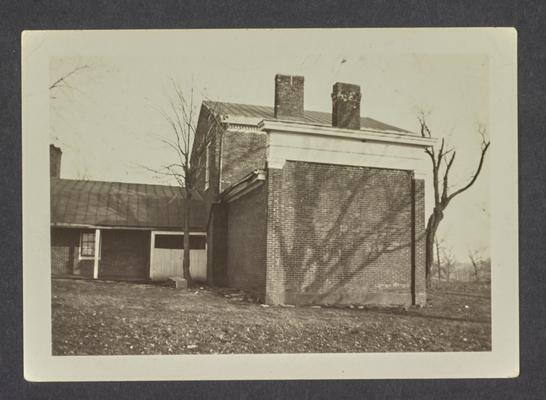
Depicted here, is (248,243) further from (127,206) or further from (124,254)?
(127,206)

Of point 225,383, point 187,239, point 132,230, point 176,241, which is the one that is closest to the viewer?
point 225,383

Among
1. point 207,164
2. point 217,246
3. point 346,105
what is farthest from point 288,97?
point 217,246

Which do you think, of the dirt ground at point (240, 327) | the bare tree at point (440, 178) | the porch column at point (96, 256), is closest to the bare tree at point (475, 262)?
the dirt ground at point (240, 327)

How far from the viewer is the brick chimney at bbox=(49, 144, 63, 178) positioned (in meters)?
8.11

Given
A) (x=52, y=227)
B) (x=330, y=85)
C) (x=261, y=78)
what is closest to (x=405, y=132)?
(x=330, y=85)

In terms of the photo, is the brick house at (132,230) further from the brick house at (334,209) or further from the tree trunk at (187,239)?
the brick house at (334,209)

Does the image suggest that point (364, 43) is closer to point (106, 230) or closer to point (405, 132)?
point (405, 132)

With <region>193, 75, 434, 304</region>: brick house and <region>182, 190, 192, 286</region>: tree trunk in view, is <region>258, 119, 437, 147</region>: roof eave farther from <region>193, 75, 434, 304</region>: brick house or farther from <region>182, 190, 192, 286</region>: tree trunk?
<region>182, 190, 192, 286</region>: tree trunk

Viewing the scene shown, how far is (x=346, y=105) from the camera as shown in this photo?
937 cm

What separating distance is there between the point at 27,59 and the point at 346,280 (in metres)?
6.04

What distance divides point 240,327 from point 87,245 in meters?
4.79

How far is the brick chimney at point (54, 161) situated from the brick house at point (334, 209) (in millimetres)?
2455

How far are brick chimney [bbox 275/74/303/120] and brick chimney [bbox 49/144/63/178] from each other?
11.1 ft

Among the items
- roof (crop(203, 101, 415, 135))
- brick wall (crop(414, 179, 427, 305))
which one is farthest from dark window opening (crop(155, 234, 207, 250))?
brick wall (crop(414, 179, 427, 305))
